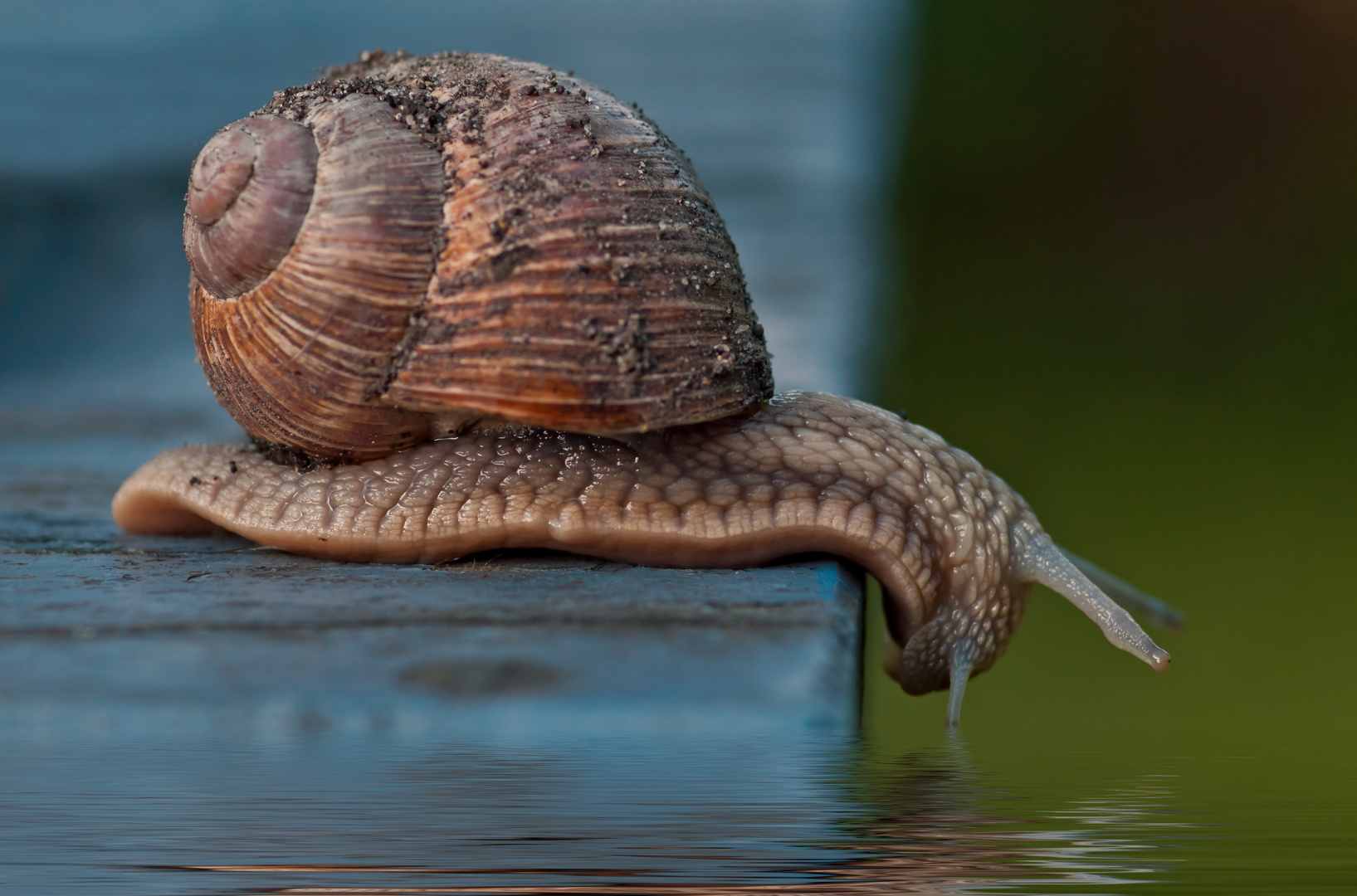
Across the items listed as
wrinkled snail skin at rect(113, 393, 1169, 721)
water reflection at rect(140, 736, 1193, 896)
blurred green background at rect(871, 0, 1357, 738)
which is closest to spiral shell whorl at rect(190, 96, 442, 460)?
wrinkled snail skin at rect(113, 393, 1169, 721)

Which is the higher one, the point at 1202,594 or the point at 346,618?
the point at 346,618

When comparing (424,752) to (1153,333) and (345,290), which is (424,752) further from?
(1153,333)

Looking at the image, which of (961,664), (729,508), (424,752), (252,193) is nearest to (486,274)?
(252,193)

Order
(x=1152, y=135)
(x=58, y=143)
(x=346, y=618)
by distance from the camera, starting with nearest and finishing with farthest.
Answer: (x=346, y=618)
(x=58, y=143)
(x=1152, y=135)

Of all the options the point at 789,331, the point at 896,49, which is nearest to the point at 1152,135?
the point at 896,49

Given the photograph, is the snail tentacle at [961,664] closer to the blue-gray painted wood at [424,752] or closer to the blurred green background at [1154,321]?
the blue-gray painted wood at [424,752]

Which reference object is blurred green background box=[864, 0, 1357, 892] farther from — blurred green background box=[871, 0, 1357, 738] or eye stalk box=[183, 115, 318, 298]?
eye stalk box=[183, 115, 318, 298]

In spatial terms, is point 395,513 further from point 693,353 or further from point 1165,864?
point 1165,864
